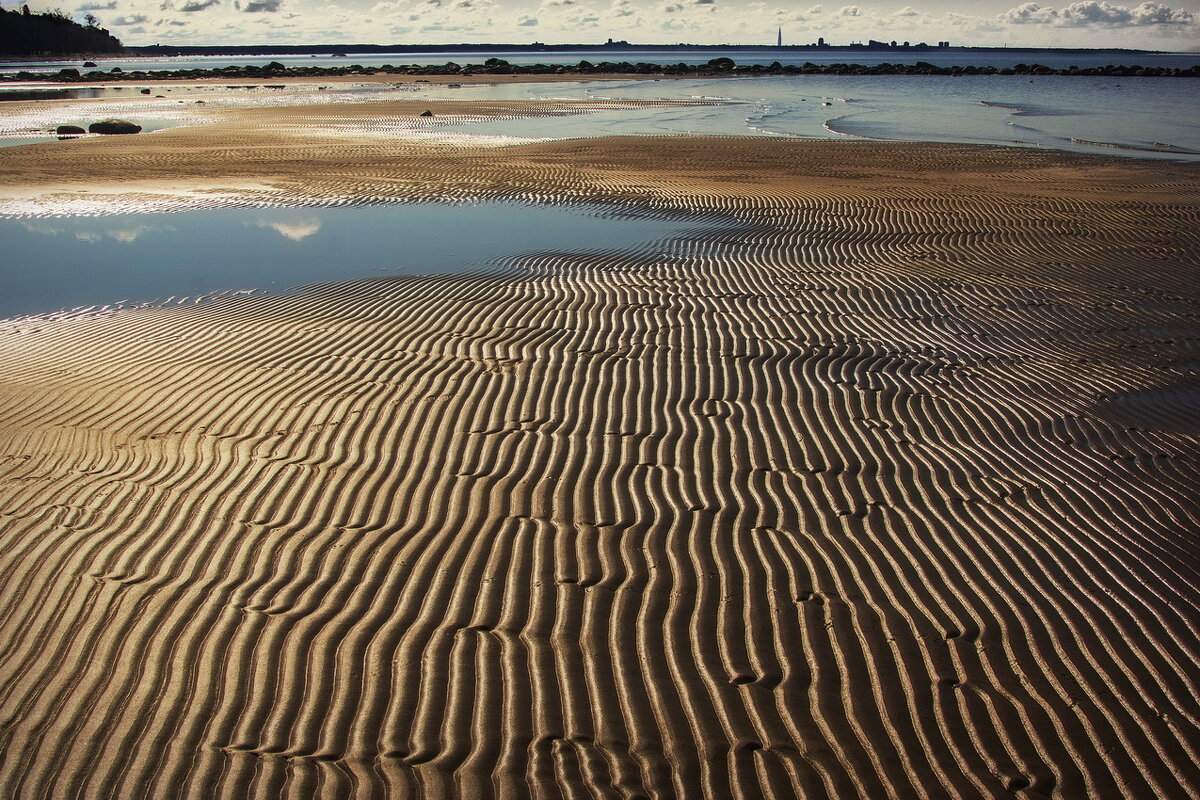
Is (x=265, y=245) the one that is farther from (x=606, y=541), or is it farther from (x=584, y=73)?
(x=584, y=73)

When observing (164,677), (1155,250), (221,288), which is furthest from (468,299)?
(1155,250)

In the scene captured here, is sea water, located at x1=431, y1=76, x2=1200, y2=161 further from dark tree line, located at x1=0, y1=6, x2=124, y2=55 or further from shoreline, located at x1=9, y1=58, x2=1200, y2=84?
dark tree line, located at x1=0, y1=6, x2=124, y2=55

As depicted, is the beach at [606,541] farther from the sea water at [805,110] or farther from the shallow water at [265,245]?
the sea water at [805,110]

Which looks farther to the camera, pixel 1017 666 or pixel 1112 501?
pixel 1112 501

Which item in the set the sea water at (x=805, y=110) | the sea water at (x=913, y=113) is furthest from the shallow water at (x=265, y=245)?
the sea water at (x=913, y=113)

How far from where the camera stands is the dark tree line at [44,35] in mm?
99812

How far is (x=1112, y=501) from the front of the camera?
575 cm

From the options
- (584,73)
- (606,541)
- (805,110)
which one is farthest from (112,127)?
(584,73)

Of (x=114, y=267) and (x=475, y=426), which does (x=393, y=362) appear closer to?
(x=475, y=426)

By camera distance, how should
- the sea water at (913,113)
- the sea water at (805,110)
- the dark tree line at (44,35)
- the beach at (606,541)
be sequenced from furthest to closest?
the dark tree line at (44,35), the sea water at (805,110), the sea water at (913,113), the beach at (606,541)

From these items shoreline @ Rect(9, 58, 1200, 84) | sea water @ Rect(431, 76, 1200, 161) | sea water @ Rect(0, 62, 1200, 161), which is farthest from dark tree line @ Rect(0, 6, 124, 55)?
sea water @ Rect(431, 76, 1200, 161)

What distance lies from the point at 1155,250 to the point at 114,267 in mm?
Answer: 15114

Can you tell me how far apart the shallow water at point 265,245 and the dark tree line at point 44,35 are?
362 feet

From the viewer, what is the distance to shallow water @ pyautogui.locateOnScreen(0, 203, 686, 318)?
10.7 m
